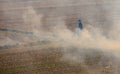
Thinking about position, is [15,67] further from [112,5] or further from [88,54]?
[112,5]

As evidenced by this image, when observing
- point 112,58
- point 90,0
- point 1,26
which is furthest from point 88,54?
point 90,0

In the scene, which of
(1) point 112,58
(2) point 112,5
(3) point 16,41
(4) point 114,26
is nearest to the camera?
(1) point 112,58

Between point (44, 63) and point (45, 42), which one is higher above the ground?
point (45, 42)

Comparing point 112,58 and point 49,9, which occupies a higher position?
point 49,9

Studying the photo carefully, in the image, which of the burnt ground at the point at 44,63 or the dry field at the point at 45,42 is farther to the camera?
the dry field at the point at 45,42

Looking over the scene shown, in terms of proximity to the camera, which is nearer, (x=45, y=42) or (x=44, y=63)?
(x=44, y=63)

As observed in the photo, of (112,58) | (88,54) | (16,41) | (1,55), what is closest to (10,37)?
(16,41)

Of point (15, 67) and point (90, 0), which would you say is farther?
point (90, 0)

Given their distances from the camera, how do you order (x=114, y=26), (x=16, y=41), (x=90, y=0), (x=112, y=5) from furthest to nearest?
(x=90, y=0)
(x=112, y=5)
(x=114, y=26)
(x=16, y=41)

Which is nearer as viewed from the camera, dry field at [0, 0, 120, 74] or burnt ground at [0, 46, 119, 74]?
burnt ground at [0, 46, 119, 74]

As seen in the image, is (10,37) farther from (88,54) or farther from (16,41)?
(88,54)
